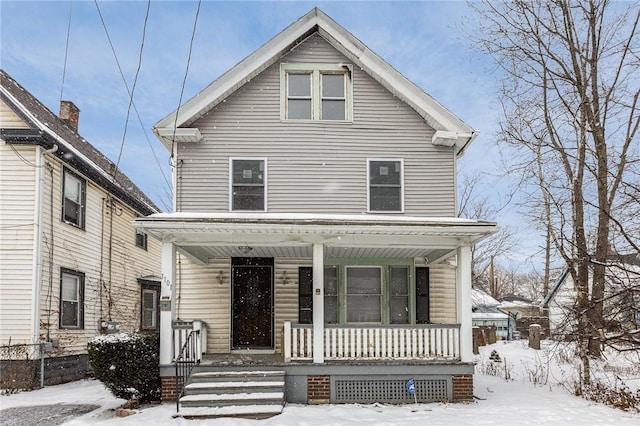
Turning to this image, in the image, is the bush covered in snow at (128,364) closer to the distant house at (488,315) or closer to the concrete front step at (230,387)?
the concrete front step at (230,387)

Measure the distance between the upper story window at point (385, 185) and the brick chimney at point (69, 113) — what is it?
10.8 metres

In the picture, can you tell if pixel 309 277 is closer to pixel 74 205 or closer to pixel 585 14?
pixel 74 205

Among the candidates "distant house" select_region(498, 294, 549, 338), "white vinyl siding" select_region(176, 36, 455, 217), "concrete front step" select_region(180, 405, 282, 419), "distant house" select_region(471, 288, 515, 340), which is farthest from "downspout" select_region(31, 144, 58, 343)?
"distant house" select_region(471, 288, 515, 340)

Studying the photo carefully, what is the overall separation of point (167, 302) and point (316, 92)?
5.67 meters

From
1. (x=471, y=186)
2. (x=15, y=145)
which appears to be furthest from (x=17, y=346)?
(x=471, y=186)

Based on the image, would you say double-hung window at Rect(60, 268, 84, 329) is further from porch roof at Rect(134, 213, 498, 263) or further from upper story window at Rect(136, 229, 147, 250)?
upper story window at Rect(136, 229, 147, 250)

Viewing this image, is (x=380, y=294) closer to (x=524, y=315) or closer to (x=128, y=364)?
(x=128, y=364)

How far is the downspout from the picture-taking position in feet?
40.4

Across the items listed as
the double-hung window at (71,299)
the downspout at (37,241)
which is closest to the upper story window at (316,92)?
the downspout at (37,241)

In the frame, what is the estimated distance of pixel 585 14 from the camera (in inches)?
600

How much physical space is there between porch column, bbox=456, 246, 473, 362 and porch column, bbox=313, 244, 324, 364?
8.37 feet

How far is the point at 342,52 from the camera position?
509 inches

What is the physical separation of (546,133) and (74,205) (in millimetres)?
13362

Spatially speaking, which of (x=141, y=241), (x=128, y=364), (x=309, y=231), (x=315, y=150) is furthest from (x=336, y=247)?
(x=141, y=241)
